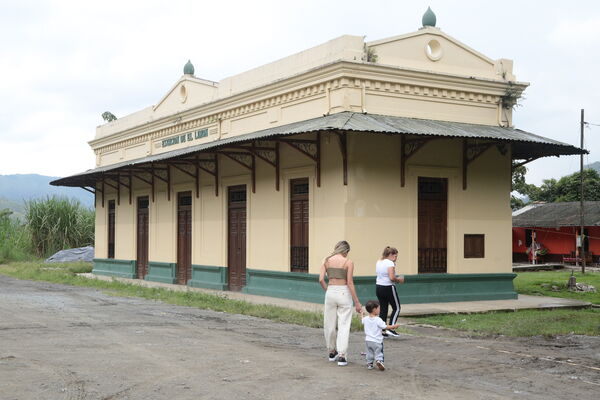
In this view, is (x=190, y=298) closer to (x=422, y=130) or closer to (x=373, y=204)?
(x=373, y=204)

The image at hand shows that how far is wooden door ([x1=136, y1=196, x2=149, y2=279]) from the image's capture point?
1041 inches

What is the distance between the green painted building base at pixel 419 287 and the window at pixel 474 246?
515 mm

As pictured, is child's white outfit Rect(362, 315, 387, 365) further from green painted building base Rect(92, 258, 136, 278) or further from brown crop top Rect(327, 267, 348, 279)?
green painted building base Rect(92, 258, 136, 278)

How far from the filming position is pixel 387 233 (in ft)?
54.9

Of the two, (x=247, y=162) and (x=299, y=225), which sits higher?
(x=247, y=162)

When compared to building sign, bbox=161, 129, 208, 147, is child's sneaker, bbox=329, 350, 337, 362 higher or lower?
lower

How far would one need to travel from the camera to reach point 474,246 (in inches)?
705

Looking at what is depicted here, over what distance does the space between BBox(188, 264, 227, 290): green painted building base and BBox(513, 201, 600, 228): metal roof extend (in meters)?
21.9

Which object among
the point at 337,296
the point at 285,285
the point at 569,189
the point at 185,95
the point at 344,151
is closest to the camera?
the point at 337,296

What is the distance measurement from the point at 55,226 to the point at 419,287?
2606 cm

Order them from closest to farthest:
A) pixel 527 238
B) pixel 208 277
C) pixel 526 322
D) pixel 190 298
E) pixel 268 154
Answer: pixel 526 322, pixel 190 298, pixel 268 154, pixel 208 277, pixel 527 238

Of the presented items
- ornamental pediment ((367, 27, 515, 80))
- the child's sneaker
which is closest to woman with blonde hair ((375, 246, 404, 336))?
the child's sneaker

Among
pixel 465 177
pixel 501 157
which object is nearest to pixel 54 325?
pixel 465 177

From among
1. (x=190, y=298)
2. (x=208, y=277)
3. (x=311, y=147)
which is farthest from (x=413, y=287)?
(x=208, y=277)
